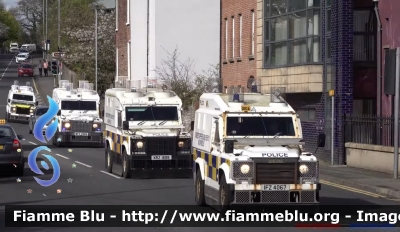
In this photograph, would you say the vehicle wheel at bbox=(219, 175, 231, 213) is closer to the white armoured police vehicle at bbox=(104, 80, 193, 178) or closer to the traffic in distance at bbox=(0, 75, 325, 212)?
the traffic in distance at bbox=(0, 75, 325, 212)

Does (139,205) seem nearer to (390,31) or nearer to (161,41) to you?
(390,31)

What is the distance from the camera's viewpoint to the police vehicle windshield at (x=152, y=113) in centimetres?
2488

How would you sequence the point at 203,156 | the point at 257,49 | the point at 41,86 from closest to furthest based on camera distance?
1. the point at 203,156
2. the point at 257,49
3. the point at 41,86

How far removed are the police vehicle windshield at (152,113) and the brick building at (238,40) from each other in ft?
40.8

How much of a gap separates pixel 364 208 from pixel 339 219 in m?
2.10

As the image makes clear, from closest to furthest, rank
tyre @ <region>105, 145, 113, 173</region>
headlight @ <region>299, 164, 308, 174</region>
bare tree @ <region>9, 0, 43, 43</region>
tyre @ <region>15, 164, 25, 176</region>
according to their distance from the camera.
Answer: headlight @ <region>299, 164, 308, 174</region> → tyre @ <region>15, 164, 25, 176</region> → tyre @ <region>105, 145, 113, 173</region> → bare tree @ <region>9, 0, 43, 43</region>

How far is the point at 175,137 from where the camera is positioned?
945 inches

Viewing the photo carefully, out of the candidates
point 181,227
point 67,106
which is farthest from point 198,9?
point 181,227

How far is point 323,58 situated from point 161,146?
8.39m

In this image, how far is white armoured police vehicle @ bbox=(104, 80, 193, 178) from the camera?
23891 millimetres

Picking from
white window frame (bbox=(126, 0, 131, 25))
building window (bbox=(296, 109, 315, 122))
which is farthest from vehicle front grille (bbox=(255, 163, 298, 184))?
white window frame (bbox=(126, 0, 131, 25))

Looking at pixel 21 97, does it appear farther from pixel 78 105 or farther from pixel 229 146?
pixel 229 146

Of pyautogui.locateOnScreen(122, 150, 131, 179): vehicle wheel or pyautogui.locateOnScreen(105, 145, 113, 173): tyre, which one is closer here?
pyautogui.locateOnScreen(122, 150, 131, 179): vehicle wheel

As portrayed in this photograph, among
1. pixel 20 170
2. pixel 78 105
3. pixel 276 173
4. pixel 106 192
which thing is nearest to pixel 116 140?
pixel 20 170
